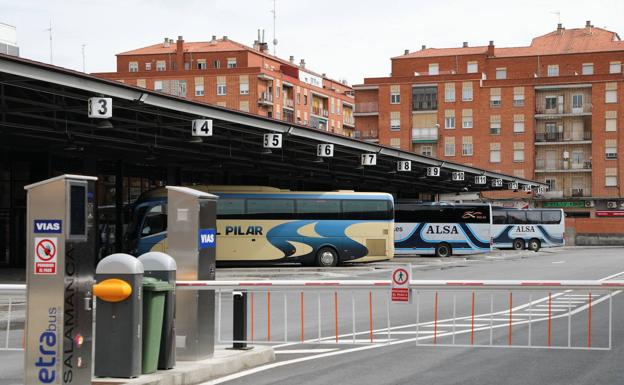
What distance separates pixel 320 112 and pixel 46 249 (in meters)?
109

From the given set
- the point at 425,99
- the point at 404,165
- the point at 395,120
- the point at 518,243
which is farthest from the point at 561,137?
the point at 404,165

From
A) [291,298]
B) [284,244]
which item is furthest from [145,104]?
[284,244]

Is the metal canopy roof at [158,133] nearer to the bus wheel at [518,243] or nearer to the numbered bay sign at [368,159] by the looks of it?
the numbered bay sign at [368,159]

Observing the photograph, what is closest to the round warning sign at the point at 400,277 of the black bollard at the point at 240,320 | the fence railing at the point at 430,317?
the fence railing at the point at 430,317

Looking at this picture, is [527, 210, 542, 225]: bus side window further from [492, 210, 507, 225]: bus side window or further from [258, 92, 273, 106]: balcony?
[258, 92, 273, 106]: balcony

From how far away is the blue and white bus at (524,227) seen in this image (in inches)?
2613

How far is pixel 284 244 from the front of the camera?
39594 millimetres

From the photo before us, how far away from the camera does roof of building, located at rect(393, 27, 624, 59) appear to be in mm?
105188

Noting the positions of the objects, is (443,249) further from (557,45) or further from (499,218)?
(557,45)

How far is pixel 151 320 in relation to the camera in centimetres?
983

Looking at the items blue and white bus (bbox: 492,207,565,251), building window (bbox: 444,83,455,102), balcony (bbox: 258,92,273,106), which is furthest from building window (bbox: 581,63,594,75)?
blue and white bus (bbox: 492,207,565,251)

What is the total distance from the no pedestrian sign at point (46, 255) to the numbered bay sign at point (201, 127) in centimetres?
2157

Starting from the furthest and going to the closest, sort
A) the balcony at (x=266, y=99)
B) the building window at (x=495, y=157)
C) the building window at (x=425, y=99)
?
the balcony at (x=266, y=99), the building window at (x=425, y=99), the building window at (x=495, y=157)

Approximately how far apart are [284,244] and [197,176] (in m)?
11.0
